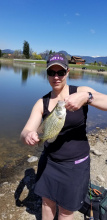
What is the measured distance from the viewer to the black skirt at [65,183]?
2609mm

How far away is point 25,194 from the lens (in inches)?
174

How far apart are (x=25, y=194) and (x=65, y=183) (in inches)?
90.3

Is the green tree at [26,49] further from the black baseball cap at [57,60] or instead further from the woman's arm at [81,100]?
the woman's arm at [81,100]

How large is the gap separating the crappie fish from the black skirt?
55 centimetres

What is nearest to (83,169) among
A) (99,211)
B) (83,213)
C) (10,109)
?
(99,211)

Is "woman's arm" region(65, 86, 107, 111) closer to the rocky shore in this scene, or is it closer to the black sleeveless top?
the black sleeveless top

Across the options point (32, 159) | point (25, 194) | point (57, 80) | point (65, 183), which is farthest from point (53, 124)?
point (32, 159)

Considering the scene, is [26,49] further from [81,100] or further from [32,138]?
[32,138]

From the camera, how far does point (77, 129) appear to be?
104 inches

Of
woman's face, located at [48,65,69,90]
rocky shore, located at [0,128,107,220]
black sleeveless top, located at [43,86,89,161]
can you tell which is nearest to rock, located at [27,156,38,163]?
rocky shore, located at [0,128,107,220]

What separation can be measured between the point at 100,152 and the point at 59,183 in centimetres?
470

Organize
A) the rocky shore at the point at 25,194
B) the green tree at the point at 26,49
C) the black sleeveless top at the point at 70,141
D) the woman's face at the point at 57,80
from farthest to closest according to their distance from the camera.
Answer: the green tree at the point at 26,49 < the rocky shore at the point at 25,194 < the woman's face at the point at 57,80 < the black sleeveless top at the point at 70,141

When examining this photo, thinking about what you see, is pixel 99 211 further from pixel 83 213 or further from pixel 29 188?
pixel 29 188

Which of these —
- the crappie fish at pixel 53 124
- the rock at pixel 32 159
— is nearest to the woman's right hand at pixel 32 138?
the crappie fish at pixel 53 124
